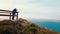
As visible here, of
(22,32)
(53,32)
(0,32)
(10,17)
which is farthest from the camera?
(53,32)

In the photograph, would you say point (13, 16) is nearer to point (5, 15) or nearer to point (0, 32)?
point (5, 15)

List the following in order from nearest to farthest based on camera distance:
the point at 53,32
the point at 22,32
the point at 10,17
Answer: the point at 22,32
the point at 10,17
the point at 53,32

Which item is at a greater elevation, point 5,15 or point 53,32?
point 5,15

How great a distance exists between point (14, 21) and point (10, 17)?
19.4 inches

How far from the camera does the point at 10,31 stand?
1673cm

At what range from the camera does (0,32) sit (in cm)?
1659

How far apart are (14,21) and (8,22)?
3.14 feet

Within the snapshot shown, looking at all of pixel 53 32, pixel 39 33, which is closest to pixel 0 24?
pixel 39 33

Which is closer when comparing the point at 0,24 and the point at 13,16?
the point at 0,24

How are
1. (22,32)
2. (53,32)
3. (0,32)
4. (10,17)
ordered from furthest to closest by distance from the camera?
(53,32)
(10,17)
(22,32)
(0,32)

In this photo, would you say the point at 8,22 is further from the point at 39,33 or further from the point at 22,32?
the point at 39,33

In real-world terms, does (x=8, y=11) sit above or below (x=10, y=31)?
above

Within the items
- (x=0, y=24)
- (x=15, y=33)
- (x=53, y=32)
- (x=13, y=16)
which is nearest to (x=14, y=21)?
Result: (x=13, y=16)

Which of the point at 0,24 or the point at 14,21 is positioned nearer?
the point at 0,24
